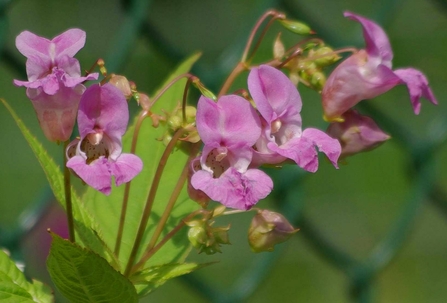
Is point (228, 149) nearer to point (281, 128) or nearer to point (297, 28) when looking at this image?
point (281, 128)

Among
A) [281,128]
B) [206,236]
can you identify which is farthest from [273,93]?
[206,236]

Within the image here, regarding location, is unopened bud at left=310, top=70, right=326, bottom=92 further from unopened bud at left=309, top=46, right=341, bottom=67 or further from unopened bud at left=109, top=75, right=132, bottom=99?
unopened bud at left=109, top=75, right=132, bottom=99

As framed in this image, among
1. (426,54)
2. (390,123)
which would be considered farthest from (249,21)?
(426,54)

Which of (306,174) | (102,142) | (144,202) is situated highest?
(102,142)

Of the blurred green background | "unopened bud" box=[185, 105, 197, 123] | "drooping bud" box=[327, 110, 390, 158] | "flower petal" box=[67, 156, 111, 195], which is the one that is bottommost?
the blurred green background

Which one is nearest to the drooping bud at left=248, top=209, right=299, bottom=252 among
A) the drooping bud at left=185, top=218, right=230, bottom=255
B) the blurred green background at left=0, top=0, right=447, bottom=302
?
the drooping bud at left=185, top=218, right=230, bottom=255

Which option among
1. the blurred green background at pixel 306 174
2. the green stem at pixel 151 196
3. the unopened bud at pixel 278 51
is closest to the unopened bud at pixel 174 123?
the green stem at pixel 151 196
